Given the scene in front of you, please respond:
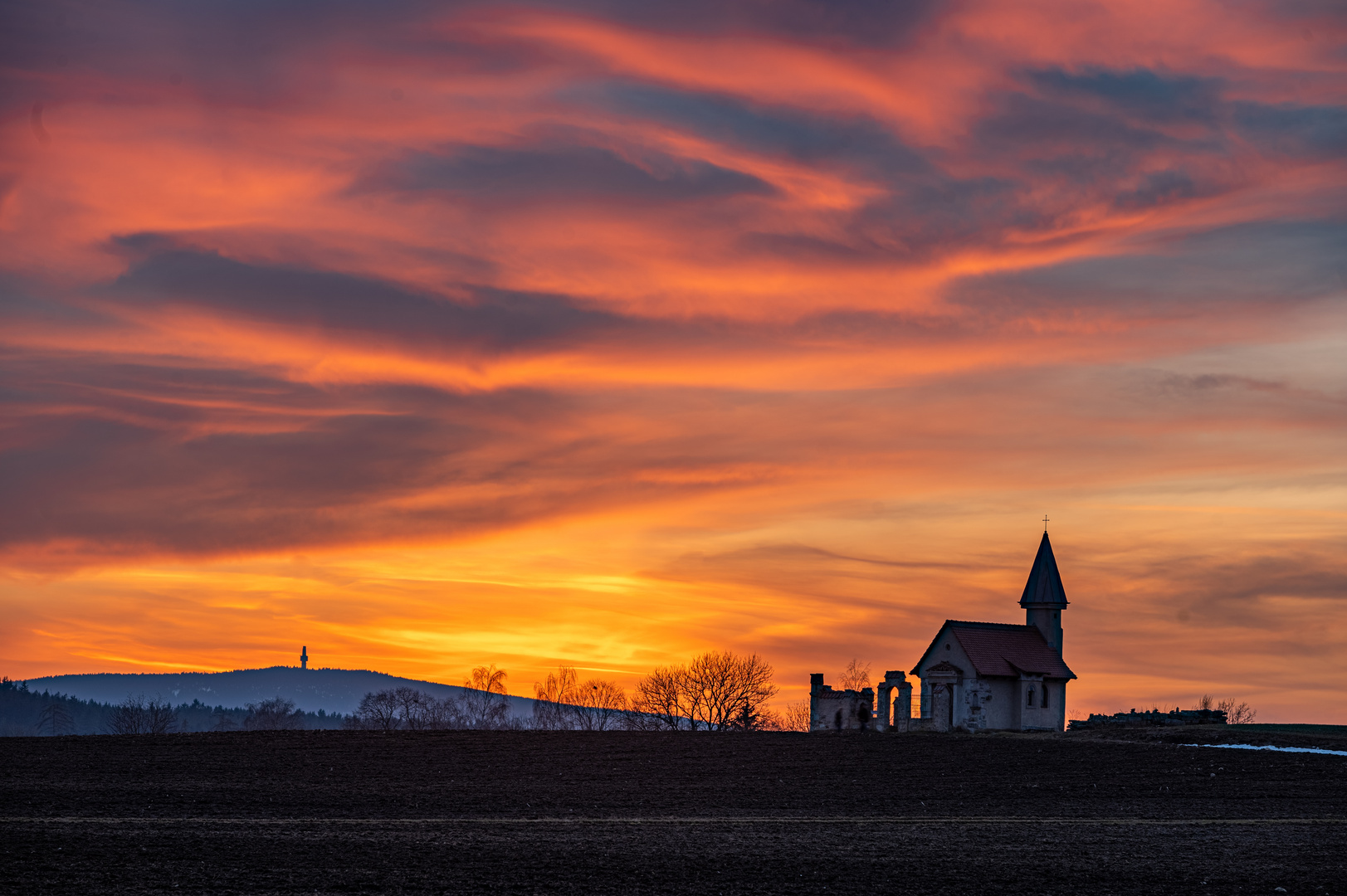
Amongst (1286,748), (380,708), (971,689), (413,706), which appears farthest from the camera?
(413,706)

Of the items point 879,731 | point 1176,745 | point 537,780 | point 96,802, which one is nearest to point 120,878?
point 96,802

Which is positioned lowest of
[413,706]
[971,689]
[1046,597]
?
[413,706]

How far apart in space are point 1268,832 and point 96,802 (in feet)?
99.0

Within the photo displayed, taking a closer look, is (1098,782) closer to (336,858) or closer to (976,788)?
(976,788)

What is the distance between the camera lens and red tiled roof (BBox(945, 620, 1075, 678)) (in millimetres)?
74188

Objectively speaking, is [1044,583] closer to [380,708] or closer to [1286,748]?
[1286,748]

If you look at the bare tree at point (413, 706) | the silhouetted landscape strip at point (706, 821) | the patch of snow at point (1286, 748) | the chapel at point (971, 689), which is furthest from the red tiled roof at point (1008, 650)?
the bare tree at point (413, 706)

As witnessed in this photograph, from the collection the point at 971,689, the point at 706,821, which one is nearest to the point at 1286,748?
the point at 971,689

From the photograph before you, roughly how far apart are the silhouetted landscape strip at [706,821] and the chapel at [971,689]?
39.6 meters

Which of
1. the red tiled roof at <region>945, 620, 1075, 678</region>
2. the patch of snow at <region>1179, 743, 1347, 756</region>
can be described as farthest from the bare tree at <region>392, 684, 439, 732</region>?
the patch of snow at <region>1179, 743, 1347, 756</region>

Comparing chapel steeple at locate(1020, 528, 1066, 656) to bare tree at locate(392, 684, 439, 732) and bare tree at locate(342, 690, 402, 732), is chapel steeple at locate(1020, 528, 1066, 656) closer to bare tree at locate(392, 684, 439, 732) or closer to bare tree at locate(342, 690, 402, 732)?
bare tree at locate(342, 690, 402, 732)

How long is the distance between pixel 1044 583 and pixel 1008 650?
6.26 m

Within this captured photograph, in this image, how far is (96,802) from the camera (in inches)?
1412

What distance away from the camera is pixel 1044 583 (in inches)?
3145
